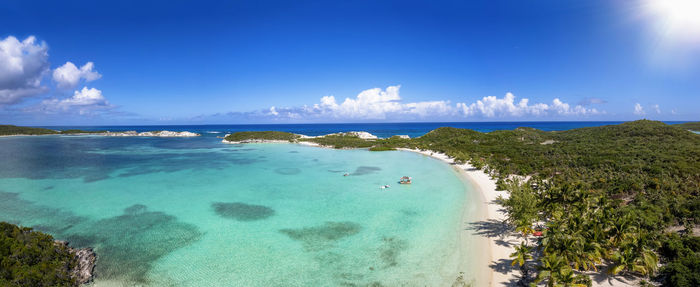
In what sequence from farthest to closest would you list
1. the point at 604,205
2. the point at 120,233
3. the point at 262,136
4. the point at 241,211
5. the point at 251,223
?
1. the point at 262,136
2. the point at 241,211
3. the point at 251,223
4. the point at 120,233
5. the point at 604,205

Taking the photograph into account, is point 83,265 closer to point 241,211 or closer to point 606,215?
point 241,211

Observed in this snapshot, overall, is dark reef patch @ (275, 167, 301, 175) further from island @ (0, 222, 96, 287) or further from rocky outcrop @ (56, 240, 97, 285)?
island @ (0, 222, 96, 287)

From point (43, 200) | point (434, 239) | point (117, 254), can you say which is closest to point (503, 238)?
point (434, 239)

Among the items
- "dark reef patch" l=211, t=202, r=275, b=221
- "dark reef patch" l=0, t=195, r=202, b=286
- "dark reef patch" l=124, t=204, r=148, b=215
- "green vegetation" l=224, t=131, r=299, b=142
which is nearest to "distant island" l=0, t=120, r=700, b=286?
"dark reef patch" l=0, t=195, r=202, b=286

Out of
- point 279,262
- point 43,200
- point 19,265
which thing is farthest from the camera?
point 43,200

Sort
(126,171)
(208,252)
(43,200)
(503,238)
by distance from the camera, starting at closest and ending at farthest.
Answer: (208,252)
(503,238)
(43,200)
(126,171)

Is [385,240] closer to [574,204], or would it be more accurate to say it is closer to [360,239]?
[360,239]

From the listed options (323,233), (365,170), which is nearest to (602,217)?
(323,233)
